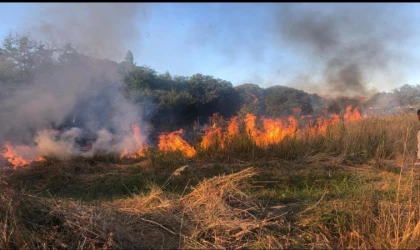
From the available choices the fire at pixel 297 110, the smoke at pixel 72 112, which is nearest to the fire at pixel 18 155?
the smoke at pixel 72 112

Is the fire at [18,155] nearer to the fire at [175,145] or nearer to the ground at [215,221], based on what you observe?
the fire at [175,145]

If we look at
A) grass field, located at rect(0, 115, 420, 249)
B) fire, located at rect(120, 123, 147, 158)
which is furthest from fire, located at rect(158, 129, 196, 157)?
grass field, located at rect(0, 115, 420, 249)

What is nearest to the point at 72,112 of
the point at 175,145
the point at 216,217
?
the point at 175,145

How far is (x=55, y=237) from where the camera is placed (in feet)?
10.2

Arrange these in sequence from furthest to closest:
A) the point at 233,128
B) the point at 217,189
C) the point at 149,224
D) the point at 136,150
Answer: the point at 233,128 → the point at 136,150 → the point at 217,189 → the point at 149,224

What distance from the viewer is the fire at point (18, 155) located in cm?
801

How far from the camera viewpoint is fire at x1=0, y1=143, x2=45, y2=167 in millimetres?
8008

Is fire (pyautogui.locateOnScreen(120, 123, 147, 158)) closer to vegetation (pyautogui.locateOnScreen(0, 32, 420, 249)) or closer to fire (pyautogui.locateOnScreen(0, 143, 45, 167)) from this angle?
vegetation (pyautogui.locateOnScreen(0, 32, 420, 249))

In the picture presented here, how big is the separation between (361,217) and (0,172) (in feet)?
25.4

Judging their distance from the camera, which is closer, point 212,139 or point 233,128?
point 212,139

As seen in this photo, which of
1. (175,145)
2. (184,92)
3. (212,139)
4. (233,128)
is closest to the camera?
(212,139)

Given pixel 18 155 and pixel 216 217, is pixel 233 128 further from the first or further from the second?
pixel 216 217

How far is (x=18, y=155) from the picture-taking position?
814 cm

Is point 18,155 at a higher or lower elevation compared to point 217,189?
lower
